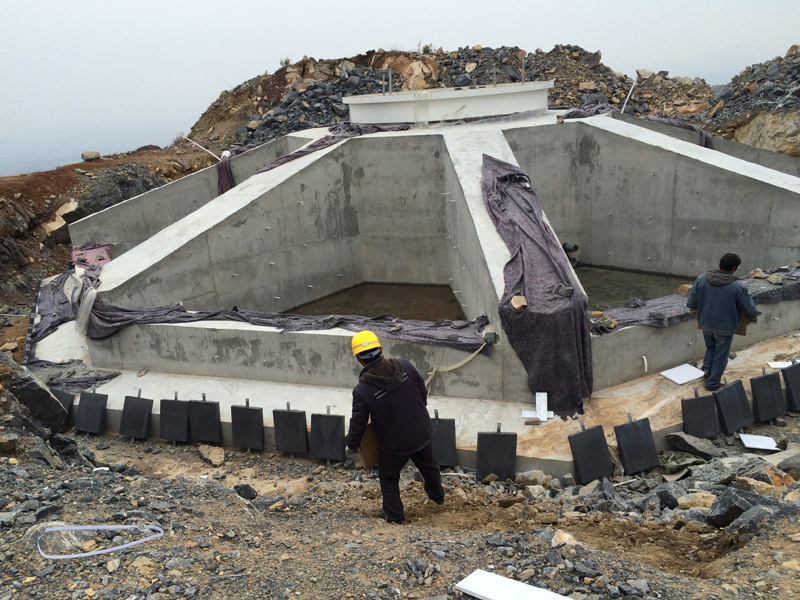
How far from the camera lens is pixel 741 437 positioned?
238 inches

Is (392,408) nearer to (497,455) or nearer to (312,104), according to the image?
(497,455)

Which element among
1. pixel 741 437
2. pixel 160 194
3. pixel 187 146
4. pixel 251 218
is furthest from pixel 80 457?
pixel 187 146

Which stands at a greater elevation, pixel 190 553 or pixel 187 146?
pixel 187 146

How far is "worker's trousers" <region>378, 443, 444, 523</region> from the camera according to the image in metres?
4.18

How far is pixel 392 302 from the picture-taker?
36.5 feet

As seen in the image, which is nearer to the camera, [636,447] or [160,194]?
[636,447]

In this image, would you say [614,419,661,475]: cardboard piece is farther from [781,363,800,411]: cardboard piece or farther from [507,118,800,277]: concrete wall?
[507,118,800,277]: concrete wall

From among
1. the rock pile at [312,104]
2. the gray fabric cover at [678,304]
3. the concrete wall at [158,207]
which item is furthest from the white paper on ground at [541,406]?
the rock pile at [312,104]

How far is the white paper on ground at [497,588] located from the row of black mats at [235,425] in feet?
9.10

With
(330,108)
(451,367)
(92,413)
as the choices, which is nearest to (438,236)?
(451,367)

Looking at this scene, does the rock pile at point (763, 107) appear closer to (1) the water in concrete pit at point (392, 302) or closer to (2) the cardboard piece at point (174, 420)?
(1) the water in concrete pit at point (392, 302)

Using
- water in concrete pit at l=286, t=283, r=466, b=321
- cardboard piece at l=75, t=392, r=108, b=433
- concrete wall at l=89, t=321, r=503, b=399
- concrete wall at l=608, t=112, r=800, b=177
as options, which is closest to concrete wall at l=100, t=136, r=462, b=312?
water in concrete pit at l=286, t=283, r=466, b=321

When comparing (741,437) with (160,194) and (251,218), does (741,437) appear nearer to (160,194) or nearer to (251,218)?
(251,218)

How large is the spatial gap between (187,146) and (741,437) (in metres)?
17.6
